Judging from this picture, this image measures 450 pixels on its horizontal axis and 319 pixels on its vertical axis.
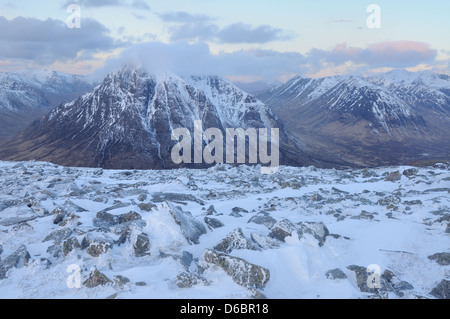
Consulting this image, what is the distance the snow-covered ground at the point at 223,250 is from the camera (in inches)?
326

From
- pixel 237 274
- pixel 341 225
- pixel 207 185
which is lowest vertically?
pixel 207 185

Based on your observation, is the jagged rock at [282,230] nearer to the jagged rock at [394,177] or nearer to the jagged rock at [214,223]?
the jagged rock at [214,223]

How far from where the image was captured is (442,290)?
8594 millimetres

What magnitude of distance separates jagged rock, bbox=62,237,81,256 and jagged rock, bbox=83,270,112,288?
251cm

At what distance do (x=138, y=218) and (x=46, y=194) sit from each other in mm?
8990

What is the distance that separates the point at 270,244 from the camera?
10.9m

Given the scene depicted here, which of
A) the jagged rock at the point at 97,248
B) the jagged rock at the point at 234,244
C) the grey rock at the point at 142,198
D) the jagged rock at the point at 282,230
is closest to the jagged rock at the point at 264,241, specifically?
the jagged rock at the point at 282,230

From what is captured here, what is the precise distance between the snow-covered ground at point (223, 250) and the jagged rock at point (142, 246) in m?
0.03

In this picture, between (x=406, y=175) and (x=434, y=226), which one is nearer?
(x=434, y=226)

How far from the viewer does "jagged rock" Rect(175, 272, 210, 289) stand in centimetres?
817
